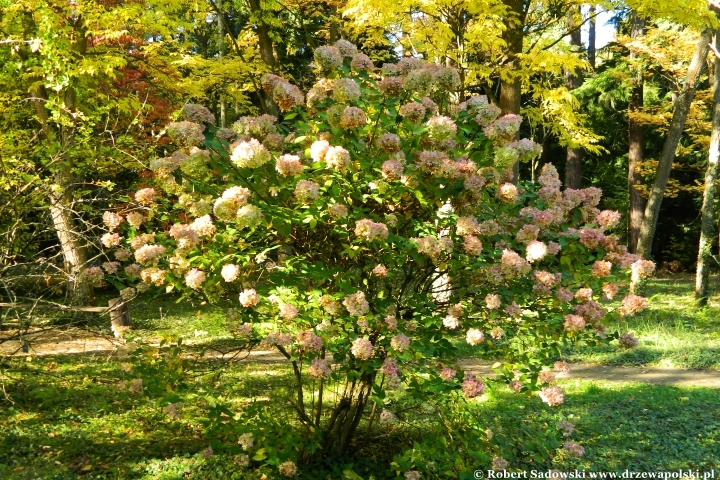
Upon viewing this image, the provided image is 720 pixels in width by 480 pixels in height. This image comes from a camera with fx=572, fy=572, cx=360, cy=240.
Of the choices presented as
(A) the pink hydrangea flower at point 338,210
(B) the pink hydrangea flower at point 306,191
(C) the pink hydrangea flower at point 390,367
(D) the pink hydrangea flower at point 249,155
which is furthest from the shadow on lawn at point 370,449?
(D) the pink hydrangea flower at point 249,155

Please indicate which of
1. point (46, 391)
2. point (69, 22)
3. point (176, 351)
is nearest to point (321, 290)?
point (176, 351)

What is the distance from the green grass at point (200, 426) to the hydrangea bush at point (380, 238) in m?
0.93

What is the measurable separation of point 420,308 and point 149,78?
351 inches

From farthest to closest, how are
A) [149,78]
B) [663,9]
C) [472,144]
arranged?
[149,78] → [663,9] → [472,144]

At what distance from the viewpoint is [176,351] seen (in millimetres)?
3582

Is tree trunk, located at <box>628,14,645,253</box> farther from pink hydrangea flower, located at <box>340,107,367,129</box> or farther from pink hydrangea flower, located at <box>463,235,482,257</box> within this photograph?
pink hydrangea flower, located at <box>340,107,367,129</box>

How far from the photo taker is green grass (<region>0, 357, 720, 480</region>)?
4.16 meters

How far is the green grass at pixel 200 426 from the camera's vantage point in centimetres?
416

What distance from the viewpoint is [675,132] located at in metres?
11.5

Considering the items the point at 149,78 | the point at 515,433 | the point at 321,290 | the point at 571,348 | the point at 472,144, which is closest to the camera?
the point at 321,290

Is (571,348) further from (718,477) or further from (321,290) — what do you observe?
(321,290)

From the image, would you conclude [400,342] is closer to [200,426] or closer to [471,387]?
[471,387]

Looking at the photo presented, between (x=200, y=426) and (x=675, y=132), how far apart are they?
35.2ft

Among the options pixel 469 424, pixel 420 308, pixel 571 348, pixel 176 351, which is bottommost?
pixel 571 348
